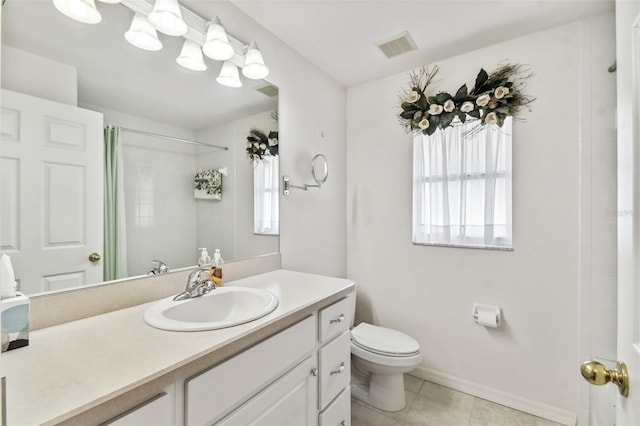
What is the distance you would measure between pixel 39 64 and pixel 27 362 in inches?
37.0

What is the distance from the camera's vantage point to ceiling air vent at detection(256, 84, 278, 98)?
1778mm

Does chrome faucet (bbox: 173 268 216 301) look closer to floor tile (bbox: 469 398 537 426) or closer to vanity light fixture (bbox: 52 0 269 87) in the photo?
vanity light fixture (bbox: 52 0 269 87)

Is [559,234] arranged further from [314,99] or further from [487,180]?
[314,99]

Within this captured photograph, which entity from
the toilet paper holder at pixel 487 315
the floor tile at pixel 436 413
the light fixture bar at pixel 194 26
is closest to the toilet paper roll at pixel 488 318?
the toilet paper holder at pixel 487 315

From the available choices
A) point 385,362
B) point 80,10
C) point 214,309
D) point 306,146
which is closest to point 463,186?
point 306,146

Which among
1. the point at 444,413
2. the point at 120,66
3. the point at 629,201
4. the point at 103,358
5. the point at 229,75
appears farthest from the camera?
the point at 444,413

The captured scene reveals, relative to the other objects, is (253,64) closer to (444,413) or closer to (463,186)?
(463,186)

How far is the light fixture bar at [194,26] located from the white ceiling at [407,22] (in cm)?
24

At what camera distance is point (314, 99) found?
2.20 m

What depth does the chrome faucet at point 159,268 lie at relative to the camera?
4.10ft

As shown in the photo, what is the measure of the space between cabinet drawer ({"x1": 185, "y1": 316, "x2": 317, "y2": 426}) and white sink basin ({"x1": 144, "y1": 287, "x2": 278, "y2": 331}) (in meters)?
0.11

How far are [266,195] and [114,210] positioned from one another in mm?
819

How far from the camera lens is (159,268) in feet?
4.16

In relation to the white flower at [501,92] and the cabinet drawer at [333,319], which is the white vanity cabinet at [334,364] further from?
the white flower at [501,92]
